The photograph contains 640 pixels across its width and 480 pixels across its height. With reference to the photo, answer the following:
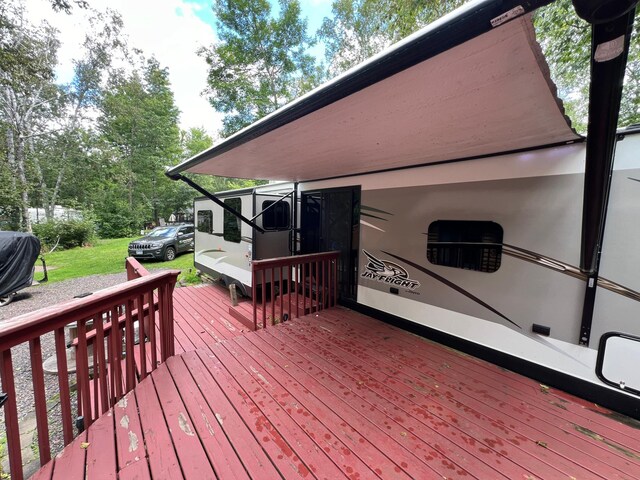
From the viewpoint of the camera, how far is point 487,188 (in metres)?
2.44

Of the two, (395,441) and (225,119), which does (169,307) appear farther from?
(225,119)

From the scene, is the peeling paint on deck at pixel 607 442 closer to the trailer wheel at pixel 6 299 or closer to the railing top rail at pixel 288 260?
the railing top rail at pixel 288 260

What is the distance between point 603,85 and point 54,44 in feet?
63.4

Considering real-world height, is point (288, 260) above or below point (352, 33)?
below

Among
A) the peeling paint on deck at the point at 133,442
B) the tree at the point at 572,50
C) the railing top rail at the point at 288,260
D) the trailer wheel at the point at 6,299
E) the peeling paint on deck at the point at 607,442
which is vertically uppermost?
the tree at the point at 572,50

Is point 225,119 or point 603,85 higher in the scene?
point 225,119

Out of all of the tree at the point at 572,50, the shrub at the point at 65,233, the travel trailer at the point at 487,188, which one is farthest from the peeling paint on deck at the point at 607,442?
the shrub at the point at 65,233

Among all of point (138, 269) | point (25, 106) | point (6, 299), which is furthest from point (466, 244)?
point (25, 106)

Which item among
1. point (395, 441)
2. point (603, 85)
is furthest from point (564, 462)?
point (603, 85)

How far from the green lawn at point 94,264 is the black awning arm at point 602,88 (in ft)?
24.4

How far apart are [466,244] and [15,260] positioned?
331 inches

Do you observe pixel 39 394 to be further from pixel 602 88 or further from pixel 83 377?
pixel 602 88

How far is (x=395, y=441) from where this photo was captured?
1562 mm

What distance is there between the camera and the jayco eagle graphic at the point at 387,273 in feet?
10.2
